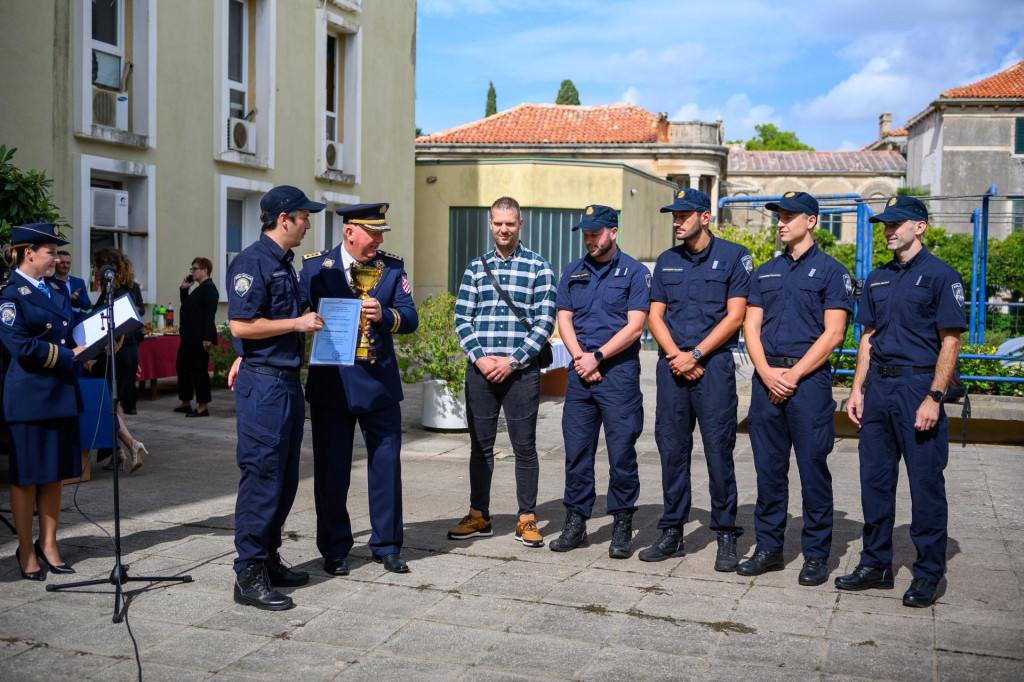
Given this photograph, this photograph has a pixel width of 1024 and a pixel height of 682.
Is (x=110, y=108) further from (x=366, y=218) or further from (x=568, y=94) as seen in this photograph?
(x=568, y=94)

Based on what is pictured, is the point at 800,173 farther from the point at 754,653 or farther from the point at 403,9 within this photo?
the point at 754,653

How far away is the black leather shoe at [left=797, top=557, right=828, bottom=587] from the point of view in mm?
5605

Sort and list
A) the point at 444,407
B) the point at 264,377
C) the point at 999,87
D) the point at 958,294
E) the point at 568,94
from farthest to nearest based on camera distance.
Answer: the point at 568,94 → the point at 999,87 → the point at 444,407 → the point at 958,294 → the point at 264,377

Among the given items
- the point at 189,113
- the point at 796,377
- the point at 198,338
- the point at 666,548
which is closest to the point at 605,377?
the point at 666,548

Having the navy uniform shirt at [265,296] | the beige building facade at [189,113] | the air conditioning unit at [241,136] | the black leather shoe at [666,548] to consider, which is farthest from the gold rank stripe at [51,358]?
the air conditioning unit at [241,136]

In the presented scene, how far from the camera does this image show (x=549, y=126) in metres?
42.7

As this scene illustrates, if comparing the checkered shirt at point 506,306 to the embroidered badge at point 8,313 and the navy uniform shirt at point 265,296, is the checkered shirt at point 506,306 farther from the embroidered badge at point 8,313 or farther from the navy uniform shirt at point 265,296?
the embroidered badge at point 8,313

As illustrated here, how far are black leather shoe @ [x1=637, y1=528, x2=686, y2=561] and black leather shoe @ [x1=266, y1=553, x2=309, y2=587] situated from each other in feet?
6.58

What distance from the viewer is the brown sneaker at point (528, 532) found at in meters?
6.39

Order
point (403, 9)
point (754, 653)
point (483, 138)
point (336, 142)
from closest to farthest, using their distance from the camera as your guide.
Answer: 1. point (754, 653)
2. point (336, 142)
3. point (403, 9)
4. point (483, 138)

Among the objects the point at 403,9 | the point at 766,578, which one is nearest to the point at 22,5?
the point at 403,9

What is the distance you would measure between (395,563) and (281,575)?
0.65 m

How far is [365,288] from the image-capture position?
5727 mm

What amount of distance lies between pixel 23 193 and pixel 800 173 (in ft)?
172
